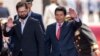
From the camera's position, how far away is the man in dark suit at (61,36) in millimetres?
11953

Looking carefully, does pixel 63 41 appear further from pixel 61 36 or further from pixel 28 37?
pixel 28 37

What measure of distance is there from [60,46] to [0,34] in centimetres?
119

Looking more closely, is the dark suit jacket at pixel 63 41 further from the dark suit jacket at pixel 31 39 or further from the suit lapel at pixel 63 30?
the dark suit jacket at pixel 31 39

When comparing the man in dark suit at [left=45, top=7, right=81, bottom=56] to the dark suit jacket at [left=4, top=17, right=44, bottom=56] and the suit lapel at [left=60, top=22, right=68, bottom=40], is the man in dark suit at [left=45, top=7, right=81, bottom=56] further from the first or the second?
the dark suit jacket at [left=4, top=17, right=44, bottom=56]

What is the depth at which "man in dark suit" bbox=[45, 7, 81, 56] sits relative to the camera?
1195 centimetres

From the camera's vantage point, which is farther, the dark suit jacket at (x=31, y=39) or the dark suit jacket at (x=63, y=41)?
the dark suit jacket at (x=63, y=41)

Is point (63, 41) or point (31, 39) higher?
point (31, 39)

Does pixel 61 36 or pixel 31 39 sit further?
pixel 61 36

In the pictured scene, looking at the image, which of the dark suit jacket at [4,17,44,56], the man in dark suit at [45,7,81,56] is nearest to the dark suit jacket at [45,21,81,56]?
the man in dark suit at [45,7,81,56]

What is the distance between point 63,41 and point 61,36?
10 cm

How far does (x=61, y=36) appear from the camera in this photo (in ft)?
39.4

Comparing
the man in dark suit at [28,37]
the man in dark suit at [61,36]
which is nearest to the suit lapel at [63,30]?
the man in dark suit at [61,36]

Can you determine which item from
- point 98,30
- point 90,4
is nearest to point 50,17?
point 98,30

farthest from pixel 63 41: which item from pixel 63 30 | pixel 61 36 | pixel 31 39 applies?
pixel 31 39
